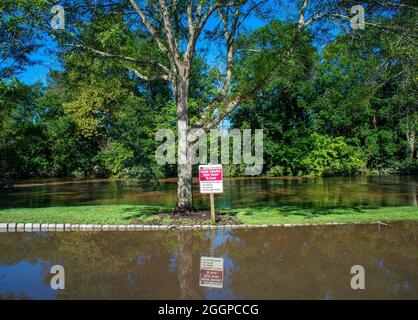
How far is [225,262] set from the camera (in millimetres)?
6230

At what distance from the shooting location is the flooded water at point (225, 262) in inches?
191

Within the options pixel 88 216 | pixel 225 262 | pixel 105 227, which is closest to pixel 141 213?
pixel 88 216

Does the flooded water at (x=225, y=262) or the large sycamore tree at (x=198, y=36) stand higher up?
the large sycamore tree at (x=198, y=36)

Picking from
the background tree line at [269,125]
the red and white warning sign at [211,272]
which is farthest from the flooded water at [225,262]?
the background tree line at [269,125]

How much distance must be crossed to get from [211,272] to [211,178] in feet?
13.1

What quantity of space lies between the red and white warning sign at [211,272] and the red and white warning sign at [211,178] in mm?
3150

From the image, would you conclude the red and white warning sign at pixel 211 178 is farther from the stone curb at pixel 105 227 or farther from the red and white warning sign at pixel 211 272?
the red and white warning sign at pixel 211 272

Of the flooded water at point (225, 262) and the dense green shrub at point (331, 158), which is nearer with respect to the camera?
the flooded water at point (225, 262)

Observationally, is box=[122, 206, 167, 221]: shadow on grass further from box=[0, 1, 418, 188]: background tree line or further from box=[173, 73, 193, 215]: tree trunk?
box=[0, 1, 418, 188]: background tree line

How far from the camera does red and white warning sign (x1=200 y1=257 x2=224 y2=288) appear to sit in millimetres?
5188

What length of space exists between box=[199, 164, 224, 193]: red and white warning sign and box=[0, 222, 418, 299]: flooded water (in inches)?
48.7

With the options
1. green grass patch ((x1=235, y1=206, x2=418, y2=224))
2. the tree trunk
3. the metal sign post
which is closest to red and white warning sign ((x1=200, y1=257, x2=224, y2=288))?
the metal sign post
